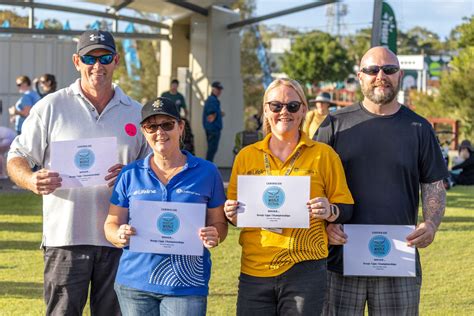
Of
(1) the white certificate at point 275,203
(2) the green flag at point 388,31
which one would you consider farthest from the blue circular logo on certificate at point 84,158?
(2) the green flag at point 388,31

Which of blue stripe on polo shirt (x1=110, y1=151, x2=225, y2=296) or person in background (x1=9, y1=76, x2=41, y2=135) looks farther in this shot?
person in background (x1=9, y1=76, x2=41, y2=135)

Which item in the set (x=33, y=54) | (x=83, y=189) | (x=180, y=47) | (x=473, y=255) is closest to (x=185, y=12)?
(x=180, y=47)

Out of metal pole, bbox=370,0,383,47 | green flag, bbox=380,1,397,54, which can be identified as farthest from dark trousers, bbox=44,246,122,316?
green flag, bbox=380,1,397,54

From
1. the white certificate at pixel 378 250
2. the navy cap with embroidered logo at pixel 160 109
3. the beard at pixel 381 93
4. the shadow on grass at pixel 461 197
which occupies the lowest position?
the shadow on grass at pixel 461 197

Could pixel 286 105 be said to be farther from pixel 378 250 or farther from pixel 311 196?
pixel 378 250

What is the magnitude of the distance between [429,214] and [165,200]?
150cm

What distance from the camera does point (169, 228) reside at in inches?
206

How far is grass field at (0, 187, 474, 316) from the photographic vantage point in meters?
9.46

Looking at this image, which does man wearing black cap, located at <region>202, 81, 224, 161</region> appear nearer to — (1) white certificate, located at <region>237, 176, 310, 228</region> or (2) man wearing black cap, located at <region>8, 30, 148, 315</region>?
(2) man wearing black cap, located at <region>8, 30, 148, 315</region>

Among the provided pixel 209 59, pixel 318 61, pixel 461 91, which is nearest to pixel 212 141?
pixel 209 59

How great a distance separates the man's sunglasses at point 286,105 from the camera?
5289 millimetres

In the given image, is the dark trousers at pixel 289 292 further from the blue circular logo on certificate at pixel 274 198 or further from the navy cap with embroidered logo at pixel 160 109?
the navy cap with embroidered logo at pixel 160 109

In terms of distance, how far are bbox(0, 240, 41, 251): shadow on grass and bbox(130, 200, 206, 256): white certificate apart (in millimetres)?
7589

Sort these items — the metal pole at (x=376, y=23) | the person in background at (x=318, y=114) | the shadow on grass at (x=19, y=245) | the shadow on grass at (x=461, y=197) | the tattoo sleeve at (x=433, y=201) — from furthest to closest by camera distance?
1. the shadow on grass at (x=461, y=197)
2. the metal pole at (x=376, y=23)
3. the person in background at (x=318, y=114)
4. the shadow on grass at (x=19, y=245)
5. the tattoo sleeve at (x=433, y=201)
